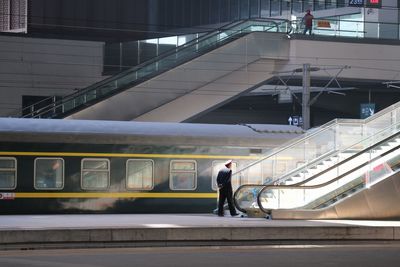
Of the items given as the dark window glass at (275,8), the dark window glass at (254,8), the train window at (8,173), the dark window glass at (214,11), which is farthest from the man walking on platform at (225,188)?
the dark window glass at (275,8)

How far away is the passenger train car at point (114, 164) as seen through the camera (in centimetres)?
2288

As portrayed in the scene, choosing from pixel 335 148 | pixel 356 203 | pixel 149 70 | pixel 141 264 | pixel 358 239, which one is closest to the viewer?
pixel 141 264

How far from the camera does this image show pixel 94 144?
2358 centimetres

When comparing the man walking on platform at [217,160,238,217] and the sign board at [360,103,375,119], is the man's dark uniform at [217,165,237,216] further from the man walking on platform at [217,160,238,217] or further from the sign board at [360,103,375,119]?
the sign board at [360,103,375,119]

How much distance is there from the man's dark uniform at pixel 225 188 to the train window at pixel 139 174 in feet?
10.1

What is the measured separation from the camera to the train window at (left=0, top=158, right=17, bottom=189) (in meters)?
22.7

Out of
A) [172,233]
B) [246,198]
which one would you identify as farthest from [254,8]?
[172,233]

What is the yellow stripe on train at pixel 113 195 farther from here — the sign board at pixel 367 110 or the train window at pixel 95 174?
the sign board at pixel 367 110

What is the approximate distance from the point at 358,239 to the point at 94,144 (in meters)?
8.99

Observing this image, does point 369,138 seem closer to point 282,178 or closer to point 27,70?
point 282,178

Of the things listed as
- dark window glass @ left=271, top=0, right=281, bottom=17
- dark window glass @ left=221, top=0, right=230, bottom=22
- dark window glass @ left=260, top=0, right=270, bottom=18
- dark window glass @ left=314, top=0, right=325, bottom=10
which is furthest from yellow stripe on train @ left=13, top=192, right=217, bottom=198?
dark window glass @ left=314, top=0, right=325, bottom=10

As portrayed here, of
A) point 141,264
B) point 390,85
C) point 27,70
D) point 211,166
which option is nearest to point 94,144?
point 211,166

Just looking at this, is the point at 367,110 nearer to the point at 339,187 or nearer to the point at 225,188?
the point at 339,187

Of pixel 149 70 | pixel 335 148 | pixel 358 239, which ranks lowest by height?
pixel 358 239
